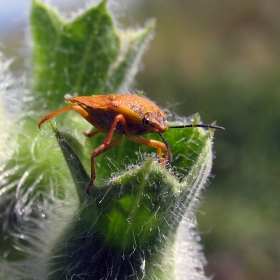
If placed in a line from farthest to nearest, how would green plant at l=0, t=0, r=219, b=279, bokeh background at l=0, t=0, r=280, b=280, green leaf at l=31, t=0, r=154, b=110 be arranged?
bokeh background at l=0, t=0, r=280, b=280
green leaf at l=31, t=0, r=154, b=110
green plant at l=0, t=0, r=219, b=279

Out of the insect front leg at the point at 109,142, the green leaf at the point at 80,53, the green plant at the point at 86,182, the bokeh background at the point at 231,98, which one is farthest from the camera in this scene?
the bokeh background at the point at 231,98

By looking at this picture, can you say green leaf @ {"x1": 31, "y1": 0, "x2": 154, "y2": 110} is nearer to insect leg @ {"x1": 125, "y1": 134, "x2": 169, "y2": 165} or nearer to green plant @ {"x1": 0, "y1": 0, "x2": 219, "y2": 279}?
green plant @ {"x1": 0, "y1": 0, "x2": 219, "y2": 279}

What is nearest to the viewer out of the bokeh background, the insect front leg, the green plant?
the green plant

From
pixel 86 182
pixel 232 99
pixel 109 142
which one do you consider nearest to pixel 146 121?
pixel 109 142

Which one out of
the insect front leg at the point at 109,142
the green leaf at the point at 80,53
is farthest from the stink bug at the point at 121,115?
the green leaf at the point at 80,53

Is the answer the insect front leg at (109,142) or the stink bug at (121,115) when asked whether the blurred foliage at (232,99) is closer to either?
the stink bug at (121,115)

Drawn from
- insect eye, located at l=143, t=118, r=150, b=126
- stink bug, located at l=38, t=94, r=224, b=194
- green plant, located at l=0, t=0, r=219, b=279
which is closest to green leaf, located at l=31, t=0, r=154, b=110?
green plant, located at l=0, t=0, r=219, b=279
